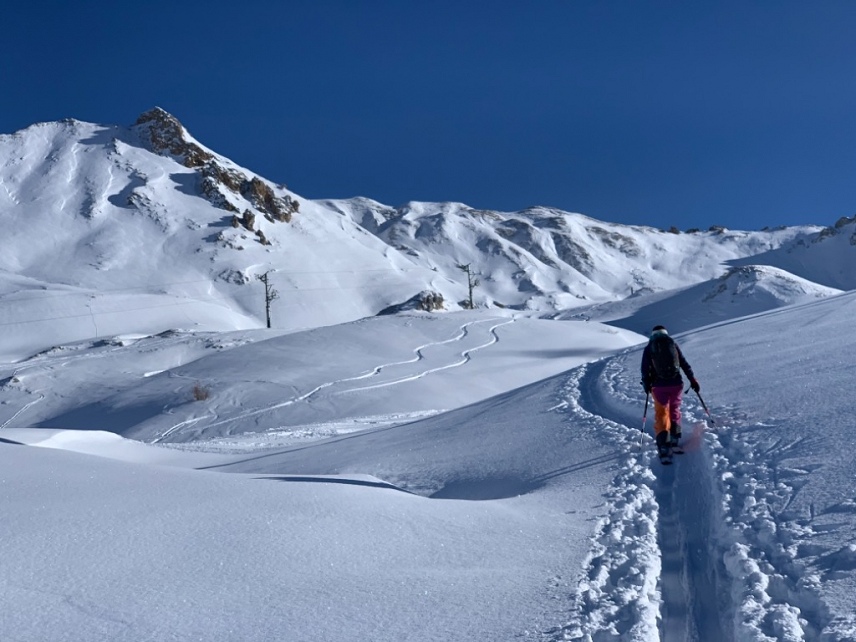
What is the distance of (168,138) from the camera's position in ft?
320

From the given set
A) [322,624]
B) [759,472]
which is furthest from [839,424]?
[322,624]

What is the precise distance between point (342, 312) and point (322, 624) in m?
66.5

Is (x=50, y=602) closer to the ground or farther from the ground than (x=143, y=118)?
closer to the ground

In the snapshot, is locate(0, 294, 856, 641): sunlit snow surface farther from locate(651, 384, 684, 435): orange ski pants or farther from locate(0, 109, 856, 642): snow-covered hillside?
locate(651, 384, 684, 435): orange ski pants

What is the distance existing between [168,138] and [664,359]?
98.3 meters

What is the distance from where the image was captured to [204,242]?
76.4m

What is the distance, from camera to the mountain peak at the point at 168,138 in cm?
9619

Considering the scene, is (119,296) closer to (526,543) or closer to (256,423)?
(256,423)

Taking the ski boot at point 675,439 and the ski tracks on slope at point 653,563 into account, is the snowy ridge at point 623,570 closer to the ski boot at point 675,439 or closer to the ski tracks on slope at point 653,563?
the ski tracks on slope at point 653,563

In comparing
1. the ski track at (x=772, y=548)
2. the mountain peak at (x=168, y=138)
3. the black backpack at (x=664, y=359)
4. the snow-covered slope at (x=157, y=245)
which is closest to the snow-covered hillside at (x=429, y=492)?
the ski track at (x=772, y=548)

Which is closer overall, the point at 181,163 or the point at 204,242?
the point at 204,242

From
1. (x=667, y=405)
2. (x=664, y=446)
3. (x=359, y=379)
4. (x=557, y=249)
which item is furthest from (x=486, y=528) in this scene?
(x=557, y=249)

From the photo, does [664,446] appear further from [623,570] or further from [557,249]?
[557,249]

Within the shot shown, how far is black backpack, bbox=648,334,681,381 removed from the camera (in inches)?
366
